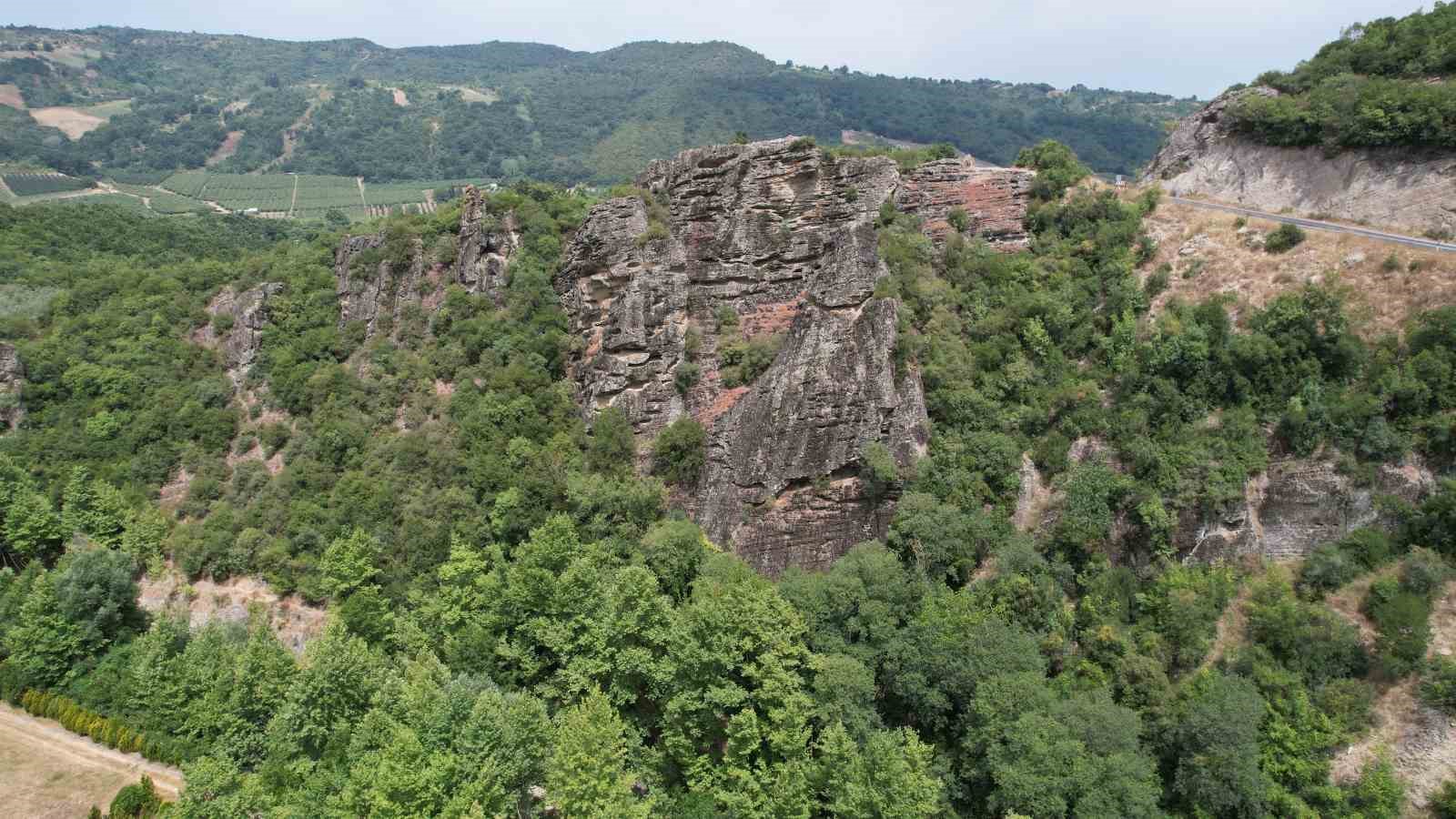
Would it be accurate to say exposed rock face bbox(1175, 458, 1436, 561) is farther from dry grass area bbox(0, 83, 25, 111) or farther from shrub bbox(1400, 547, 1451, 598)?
dry grass area bbox(0, 83, 25, 111)

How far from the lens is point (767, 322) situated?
4428cm

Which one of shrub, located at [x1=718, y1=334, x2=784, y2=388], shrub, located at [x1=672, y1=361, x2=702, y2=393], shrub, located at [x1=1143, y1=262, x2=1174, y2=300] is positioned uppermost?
shrub, located at [x1=1143, y1=262, x2=1174, y2=300]

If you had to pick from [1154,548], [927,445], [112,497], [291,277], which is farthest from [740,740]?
[291,277]

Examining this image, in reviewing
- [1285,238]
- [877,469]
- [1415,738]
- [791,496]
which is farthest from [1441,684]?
[791,496]

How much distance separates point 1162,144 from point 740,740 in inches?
1917

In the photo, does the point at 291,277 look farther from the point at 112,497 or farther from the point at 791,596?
the point at 791,596

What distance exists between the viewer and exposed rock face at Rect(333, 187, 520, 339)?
51.0 m

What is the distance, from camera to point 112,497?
44.9m

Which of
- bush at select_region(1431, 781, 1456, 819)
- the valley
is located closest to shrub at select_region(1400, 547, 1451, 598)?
the valley

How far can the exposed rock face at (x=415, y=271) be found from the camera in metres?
51.0

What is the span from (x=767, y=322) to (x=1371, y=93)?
34691 mm

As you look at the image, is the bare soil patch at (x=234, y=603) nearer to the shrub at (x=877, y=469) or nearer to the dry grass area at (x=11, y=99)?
the shrub at (x=877, y=469)

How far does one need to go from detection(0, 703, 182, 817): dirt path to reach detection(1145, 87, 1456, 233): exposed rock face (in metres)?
66.3

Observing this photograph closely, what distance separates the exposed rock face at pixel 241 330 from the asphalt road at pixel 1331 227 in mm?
65381
